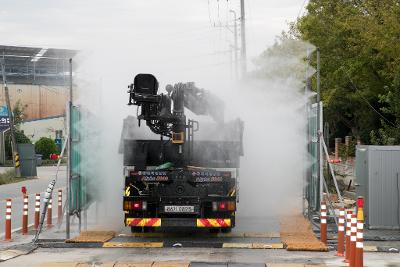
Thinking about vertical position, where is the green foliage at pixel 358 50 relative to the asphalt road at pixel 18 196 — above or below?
above

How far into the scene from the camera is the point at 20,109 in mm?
75688

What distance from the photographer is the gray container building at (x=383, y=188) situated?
1830 centimetres

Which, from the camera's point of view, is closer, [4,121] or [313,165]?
[313,165]

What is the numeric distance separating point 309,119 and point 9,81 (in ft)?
210

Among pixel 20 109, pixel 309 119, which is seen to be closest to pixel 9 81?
pixel 20 109

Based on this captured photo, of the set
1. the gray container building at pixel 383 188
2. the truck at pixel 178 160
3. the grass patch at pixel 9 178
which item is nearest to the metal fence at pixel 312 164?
the gray container building at pixel 383 188

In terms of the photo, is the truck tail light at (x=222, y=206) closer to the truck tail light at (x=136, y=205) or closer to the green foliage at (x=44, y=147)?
the truck tail light at (x=136, y=205)

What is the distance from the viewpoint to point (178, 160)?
1717 cm

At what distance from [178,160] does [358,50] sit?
2193 centimetres

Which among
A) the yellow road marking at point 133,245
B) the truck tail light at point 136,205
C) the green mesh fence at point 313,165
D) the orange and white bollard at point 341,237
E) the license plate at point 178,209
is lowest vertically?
the yellow road marking at point 133,245

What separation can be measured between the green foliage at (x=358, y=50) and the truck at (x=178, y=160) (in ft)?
45.2

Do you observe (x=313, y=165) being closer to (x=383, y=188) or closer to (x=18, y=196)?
(x=383, y=188)

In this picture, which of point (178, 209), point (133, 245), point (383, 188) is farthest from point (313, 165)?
point (133, 245)

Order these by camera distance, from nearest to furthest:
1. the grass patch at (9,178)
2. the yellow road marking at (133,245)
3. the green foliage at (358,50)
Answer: the yellow road marking at (133,245) < the green foliage at (358,50) < the grass patch at (9,178)
